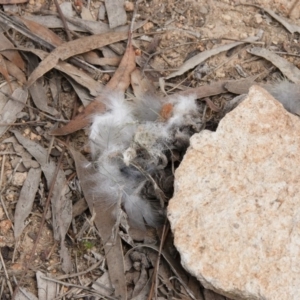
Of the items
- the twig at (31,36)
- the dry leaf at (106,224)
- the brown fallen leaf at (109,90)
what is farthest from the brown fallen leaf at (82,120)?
the twig at (31,36)

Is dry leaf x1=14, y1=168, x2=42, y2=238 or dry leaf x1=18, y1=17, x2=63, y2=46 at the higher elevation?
dry leaf x1=18, y1=17, x2=63, y2=46

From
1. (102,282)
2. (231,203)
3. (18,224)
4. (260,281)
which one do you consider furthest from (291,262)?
(18,224)

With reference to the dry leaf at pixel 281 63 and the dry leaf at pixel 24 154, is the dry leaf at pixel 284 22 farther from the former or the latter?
the dry leaf at pixel 24 154

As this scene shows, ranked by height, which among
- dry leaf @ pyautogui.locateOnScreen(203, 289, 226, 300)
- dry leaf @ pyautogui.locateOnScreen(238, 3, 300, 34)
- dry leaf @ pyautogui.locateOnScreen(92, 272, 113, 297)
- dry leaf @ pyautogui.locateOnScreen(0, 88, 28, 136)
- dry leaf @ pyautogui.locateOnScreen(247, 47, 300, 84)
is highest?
dry leaf @ pyautogui.locateOnScreen(238, 3, 300, 34)

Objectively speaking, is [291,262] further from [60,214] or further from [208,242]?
[60,214]

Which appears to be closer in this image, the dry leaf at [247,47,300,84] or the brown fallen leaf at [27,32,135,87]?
the brown fallen leaf at [27,32,135,87]

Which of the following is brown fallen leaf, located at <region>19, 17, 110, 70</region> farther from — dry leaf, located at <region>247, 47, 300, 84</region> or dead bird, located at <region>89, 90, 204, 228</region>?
dry leaf, located at <region>247, 47, 300, 84</region>

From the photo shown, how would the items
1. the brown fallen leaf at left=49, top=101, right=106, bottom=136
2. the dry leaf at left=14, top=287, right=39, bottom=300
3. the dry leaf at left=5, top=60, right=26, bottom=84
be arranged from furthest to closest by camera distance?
the dry leaf at left=5, top=60, right=26, bottom=84
the brown fallen leaf at left=49, top=101, right=106, bottom=136
the dry leaf at left=14, top=287, right=39, bottom=300

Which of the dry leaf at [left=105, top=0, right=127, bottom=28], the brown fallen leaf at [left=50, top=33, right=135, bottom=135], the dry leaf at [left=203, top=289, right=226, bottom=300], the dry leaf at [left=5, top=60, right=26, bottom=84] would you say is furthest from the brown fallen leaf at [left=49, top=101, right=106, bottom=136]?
the dry leaf at [left=203, top=289, right=226, bottom=300]
